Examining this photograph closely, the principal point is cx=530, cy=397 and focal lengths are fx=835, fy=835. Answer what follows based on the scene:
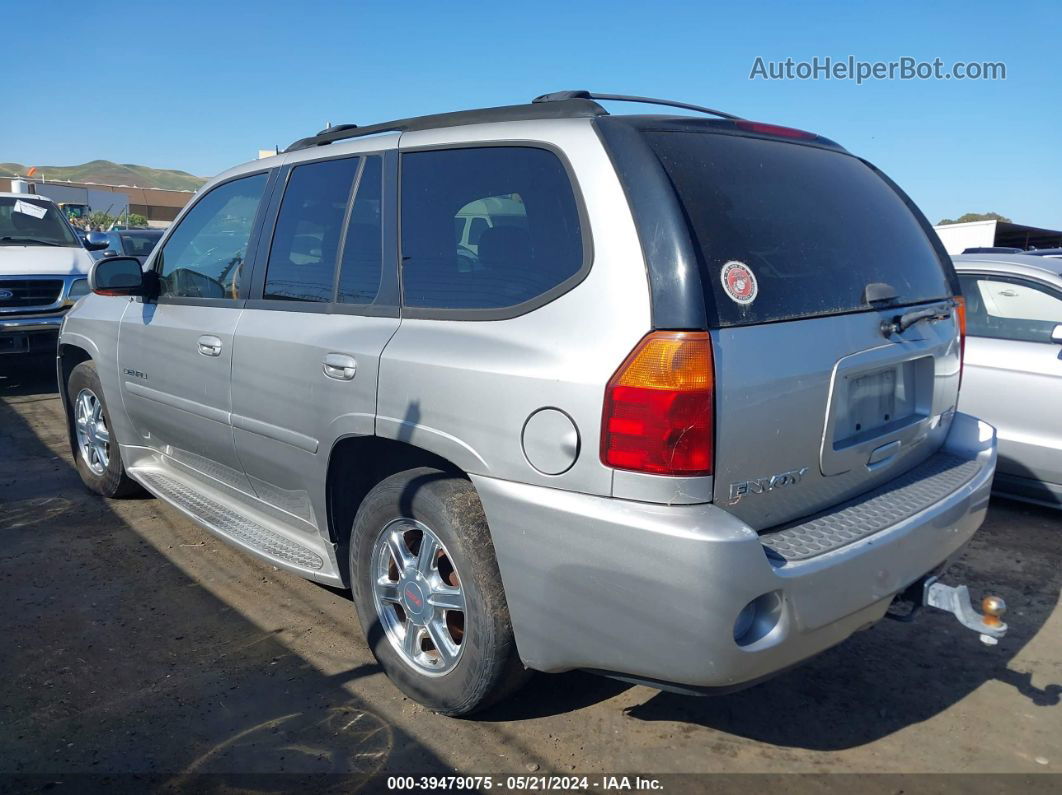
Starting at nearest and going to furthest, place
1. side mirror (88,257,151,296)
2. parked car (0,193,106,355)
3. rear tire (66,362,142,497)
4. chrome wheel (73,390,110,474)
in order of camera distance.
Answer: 1. side mirror (88,257,151,296)
2. rear tire (66,362,142,497)
3. chrome wheel (73,390,110,474)
4. parked car (0,193,106,355)

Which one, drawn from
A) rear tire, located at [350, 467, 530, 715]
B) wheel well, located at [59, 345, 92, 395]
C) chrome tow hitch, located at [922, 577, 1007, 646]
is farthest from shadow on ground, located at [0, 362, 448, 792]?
chrome tow hitch, located at [922, 577, 1007, 646]

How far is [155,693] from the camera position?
3039mm

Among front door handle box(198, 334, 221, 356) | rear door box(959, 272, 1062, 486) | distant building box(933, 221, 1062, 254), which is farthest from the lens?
distant building box(933, 221, 1062, 254)

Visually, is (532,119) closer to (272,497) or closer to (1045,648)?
(272,497)

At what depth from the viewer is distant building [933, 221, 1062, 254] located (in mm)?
20220

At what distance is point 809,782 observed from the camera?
2572 mm

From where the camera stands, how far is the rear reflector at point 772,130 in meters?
2.80

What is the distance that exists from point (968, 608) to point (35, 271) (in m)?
9.02

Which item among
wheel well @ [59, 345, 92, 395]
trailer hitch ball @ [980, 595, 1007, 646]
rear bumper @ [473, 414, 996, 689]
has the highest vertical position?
wheel well @ [59, 345, 92, 395]

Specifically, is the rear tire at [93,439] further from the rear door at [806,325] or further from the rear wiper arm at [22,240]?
the rear wiper arm at [22,240]

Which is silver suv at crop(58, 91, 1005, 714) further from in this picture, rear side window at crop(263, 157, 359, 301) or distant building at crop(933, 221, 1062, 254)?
distant building at crop(933, 221, 1062, 254)

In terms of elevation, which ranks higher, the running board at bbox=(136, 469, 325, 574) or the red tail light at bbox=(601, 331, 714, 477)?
the red tail light at bbox=(601, 331, 714, 477)

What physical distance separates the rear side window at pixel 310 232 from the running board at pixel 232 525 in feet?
3.38

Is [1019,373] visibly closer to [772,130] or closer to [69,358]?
[772,130]
